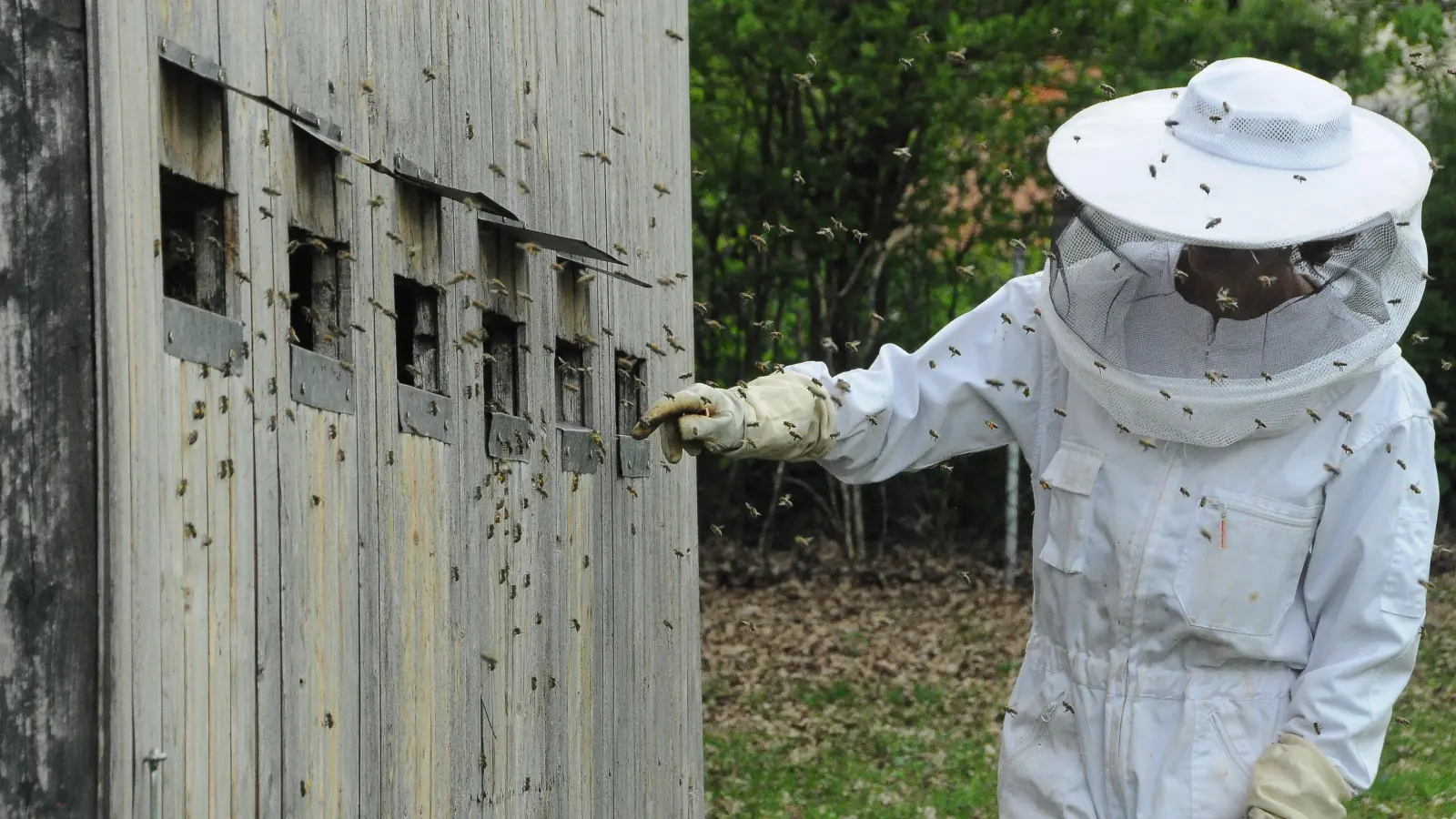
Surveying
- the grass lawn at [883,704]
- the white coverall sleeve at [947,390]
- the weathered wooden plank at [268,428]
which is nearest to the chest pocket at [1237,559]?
the white coverall sleeve at [947,390]

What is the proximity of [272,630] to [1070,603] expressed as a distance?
170 cm

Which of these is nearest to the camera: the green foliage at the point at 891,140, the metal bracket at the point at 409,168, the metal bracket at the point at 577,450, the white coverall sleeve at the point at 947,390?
the metal bracket at the point at 409,168

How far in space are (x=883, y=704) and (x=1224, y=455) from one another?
6.30 m

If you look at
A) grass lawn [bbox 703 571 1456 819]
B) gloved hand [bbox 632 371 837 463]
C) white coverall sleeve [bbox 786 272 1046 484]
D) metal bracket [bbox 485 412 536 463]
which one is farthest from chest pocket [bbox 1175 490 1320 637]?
grass lawn [bbox 703 571 1456 819]

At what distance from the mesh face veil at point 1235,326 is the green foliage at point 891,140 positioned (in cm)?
807

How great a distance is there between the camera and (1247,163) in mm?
3240

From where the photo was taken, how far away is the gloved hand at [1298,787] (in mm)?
3094

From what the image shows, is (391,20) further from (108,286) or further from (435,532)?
(108,286)

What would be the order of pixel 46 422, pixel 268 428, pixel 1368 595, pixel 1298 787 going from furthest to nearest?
pixel 1368 595
pixel 1298 787
pixel 268 428
pixel 46 422

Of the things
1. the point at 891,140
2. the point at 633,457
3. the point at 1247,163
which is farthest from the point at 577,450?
the point at 891,140

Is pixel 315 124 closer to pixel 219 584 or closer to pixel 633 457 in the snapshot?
pixel 219 584

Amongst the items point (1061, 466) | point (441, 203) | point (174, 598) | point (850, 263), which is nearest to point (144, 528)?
point (174, 598)

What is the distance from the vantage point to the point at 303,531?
2.47 metres

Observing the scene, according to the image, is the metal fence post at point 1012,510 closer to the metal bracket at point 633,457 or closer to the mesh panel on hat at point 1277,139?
the metal bracket at point 633,457
